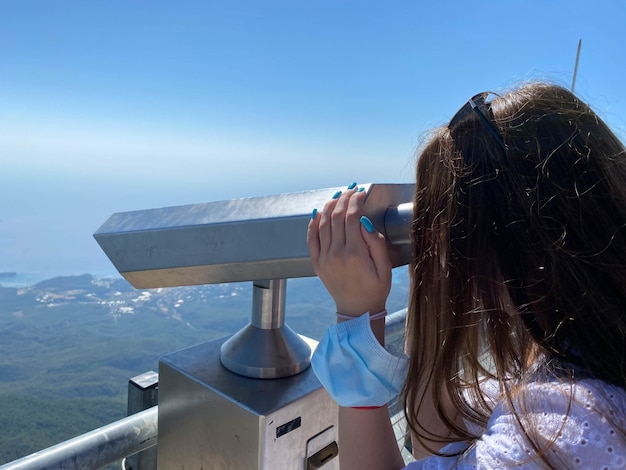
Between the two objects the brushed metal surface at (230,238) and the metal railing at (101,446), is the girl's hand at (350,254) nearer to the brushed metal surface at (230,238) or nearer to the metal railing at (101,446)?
the brushed metal surface at (230,238)

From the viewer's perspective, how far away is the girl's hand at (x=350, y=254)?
660mm

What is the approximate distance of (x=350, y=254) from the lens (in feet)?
2.18

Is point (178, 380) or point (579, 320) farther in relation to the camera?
point (178, 380)

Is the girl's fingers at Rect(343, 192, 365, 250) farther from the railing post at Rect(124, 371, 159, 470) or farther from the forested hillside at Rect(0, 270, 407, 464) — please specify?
the forested hillside at Rect(0, 270, 407, 464)

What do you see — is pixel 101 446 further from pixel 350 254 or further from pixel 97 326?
pixel 97 326

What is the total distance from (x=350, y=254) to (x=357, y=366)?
0.16 meters

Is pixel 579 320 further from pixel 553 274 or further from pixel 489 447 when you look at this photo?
pixel 489 447

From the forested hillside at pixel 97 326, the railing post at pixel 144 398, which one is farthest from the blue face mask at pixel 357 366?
the forested hillside at pixel 97 326

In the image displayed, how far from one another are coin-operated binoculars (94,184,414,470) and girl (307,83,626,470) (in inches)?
1.7

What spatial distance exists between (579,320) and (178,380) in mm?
642

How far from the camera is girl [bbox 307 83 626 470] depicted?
56cm

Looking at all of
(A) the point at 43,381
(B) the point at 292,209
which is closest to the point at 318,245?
(B) the point at 292,209

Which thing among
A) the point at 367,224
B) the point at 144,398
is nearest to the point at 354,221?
the point at 367,224

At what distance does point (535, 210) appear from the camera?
23.6 inches
